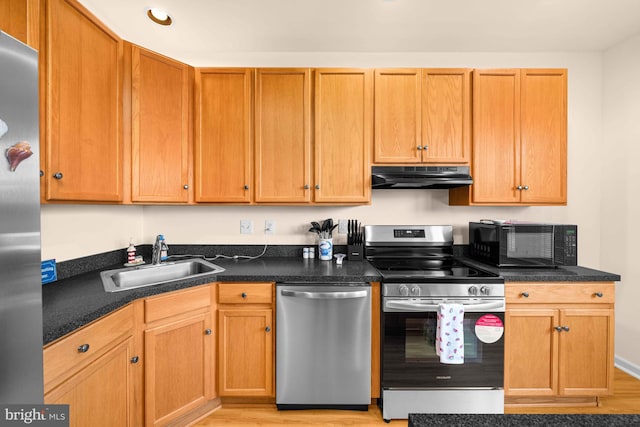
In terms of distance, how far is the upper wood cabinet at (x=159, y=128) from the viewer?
192 cm

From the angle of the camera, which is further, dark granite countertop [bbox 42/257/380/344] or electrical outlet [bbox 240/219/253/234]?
electrical outlet [bbox 240/219/253/234]

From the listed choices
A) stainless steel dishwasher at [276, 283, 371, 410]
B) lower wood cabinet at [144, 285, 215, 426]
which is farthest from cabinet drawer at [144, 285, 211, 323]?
stainless steel dishwasher at [276, 283, 371, 410]

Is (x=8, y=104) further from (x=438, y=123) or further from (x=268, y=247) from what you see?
(x=438, y=123)

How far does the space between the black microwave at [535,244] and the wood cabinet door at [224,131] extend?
1902mm

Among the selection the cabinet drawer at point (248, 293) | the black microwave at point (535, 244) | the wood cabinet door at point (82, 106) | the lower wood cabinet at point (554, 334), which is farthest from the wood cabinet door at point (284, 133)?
the lower wood cabinet at point (554, 334)

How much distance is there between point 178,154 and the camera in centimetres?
214

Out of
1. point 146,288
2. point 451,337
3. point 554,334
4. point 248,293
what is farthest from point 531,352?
point 146,288

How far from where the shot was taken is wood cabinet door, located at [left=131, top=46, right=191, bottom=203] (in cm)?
192

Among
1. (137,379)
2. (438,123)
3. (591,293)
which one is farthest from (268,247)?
(591,293)

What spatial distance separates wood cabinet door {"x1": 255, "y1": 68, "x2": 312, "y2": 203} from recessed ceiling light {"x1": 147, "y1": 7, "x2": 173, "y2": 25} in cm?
79

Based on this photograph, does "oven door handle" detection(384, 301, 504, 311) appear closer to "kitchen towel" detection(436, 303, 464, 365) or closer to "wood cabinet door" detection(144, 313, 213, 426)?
"kitchen towel" detection(436, 303, 464, 365)

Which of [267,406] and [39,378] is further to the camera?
[267,406]

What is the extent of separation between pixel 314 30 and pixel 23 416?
2565 mm

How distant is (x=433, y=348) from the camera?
6.15ft
